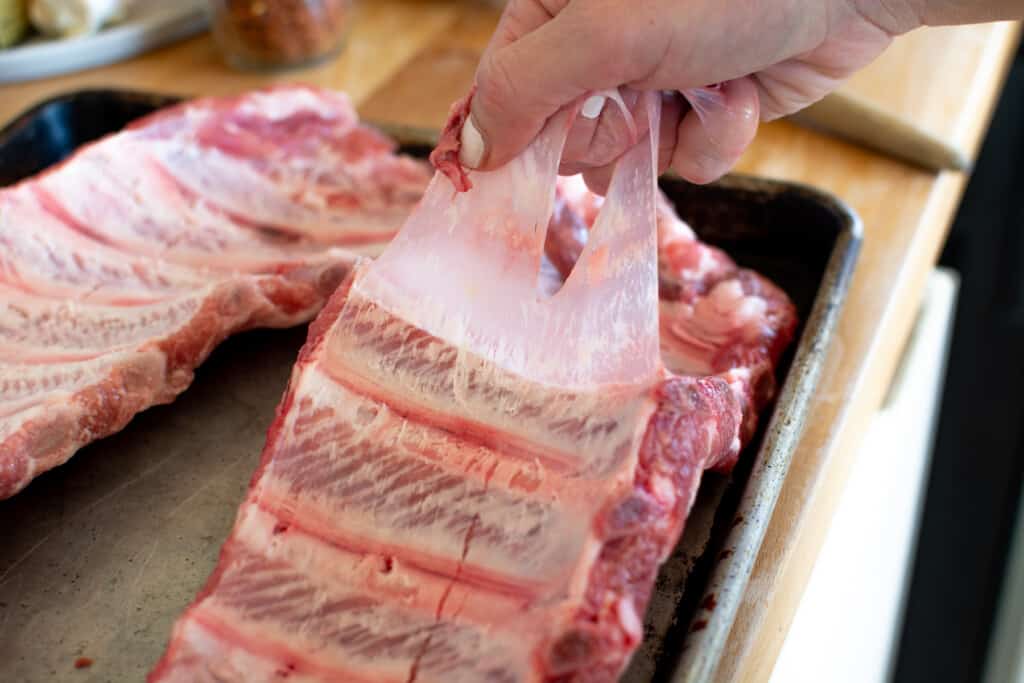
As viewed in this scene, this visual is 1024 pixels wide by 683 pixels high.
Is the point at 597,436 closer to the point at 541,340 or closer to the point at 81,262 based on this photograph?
the point at 541,340

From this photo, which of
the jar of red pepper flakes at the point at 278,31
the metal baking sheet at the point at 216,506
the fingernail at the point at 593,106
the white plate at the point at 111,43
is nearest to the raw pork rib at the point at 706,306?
the metal baking sheet at the point at 216,506

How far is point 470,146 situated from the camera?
1.15m

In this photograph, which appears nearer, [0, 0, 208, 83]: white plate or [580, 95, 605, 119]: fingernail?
[580, 95, 605, 119]: fingernail

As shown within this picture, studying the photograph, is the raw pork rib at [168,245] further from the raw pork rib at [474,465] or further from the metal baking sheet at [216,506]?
the raw pork rib at [474,465]

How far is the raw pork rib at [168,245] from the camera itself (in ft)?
4.16

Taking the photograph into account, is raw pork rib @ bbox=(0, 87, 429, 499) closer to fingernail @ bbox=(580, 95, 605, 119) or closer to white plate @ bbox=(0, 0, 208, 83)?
fingernail @ bbox=(580, 95, 605, 119)

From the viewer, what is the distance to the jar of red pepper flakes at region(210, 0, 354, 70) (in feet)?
7.32

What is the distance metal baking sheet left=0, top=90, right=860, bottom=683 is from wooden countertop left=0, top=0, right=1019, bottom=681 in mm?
81

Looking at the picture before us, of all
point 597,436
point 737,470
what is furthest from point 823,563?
point 597,436

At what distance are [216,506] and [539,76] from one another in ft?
2.28

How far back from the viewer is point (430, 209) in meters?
1.21

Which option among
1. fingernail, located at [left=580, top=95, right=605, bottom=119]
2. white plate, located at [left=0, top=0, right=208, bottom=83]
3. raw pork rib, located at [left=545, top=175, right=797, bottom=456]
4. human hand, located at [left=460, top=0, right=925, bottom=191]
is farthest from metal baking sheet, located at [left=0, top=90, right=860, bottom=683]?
white plate, located at [left=0, top=0, right=208, bottom=83]

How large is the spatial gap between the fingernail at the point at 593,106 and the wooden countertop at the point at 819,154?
0.52 meters

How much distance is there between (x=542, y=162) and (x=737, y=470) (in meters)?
0.46
